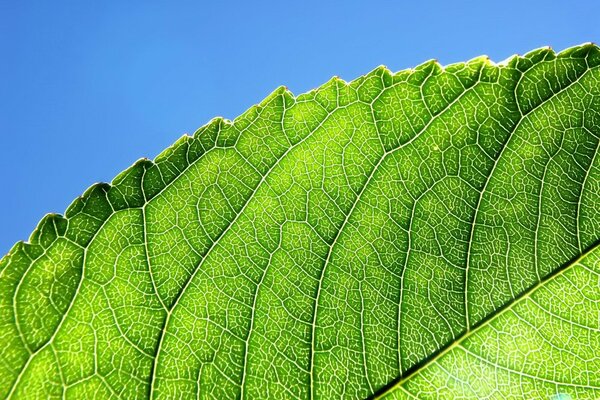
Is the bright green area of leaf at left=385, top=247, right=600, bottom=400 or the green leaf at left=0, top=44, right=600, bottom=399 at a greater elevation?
the green leaf at left=0, top=44, right=600, bottom=399

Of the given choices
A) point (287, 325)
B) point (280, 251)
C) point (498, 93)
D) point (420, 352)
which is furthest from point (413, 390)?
point (498, 93)

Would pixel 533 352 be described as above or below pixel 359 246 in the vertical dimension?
below

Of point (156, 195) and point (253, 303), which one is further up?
point (156, 195)

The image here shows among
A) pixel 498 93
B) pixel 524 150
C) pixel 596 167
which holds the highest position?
pixel 498 93

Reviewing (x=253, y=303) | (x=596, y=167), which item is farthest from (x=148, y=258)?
(x=596, y=167)

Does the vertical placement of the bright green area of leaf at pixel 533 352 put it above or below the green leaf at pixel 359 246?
below

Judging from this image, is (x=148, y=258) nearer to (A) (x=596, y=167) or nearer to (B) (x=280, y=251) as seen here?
(B) (x=280, y=251)

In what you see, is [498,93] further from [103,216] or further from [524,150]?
[103,216]
